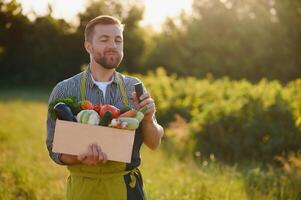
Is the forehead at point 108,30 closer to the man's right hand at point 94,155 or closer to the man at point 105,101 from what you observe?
the man at point 105,101

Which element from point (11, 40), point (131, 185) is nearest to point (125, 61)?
point (11, 40)

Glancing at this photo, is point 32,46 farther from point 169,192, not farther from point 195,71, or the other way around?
point 169,192

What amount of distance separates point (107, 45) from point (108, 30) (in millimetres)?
102

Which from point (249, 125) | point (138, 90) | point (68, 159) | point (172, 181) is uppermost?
point (249, 125)

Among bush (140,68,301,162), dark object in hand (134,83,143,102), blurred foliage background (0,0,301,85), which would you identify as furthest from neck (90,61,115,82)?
blurred foliage background (0,0,301,85)

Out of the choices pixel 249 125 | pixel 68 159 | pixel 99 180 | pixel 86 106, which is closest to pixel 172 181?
pixel 249 125

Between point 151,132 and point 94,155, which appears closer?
point 94,155

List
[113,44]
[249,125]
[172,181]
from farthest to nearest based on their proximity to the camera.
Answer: [249,125] → [172,181] → [113,44]

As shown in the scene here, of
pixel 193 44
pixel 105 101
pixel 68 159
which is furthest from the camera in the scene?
pixel 193 44

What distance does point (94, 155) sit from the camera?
2914 millimetres

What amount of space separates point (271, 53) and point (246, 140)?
78.1 ft

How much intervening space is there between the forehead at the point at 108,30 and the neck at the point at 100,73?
0.22 meters

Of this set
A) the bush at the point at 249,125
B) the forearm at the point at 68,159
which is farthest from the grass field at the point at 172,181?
the forearm at the point at 68,159

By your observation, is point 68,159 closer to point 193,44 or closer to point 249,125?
point 249,125
